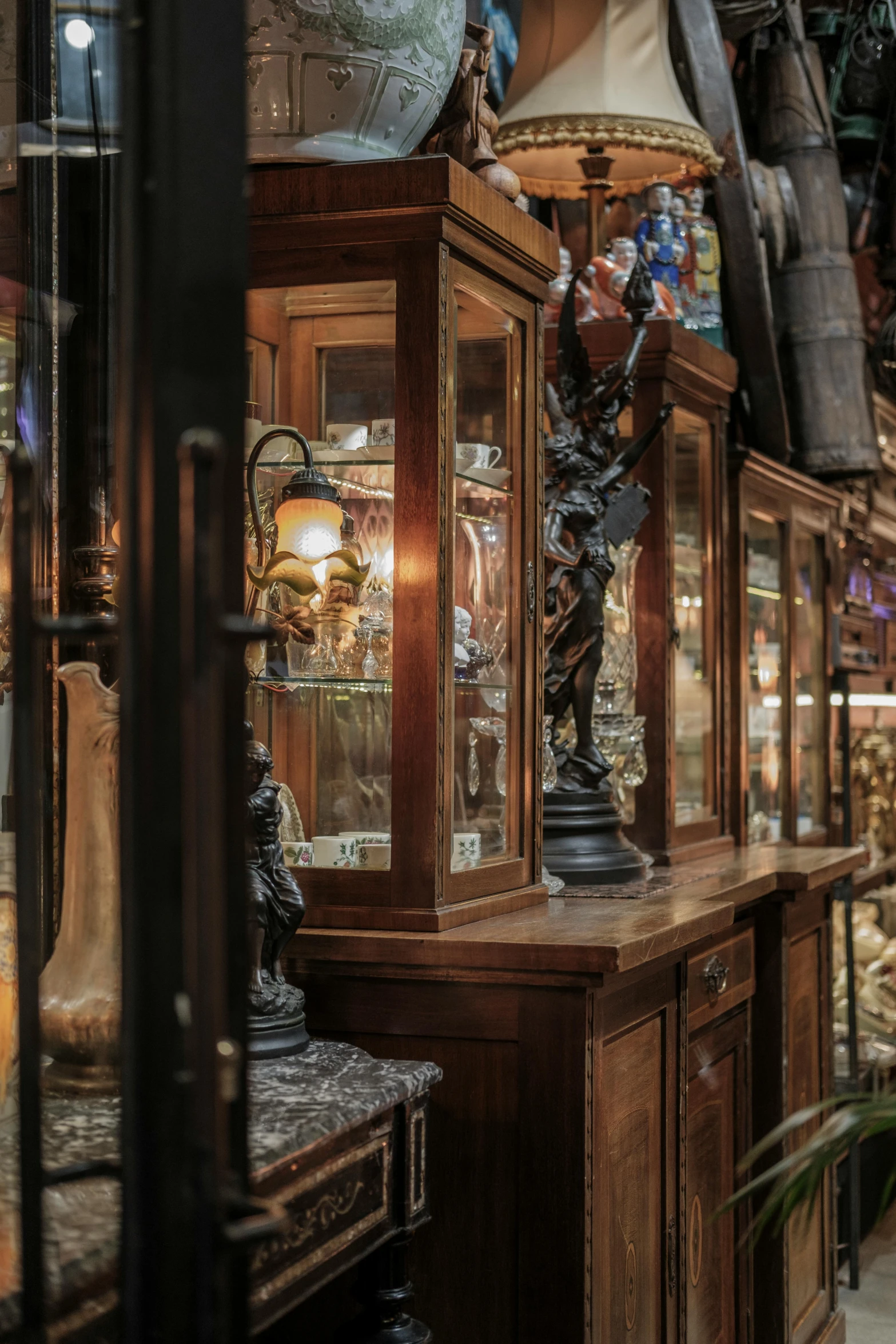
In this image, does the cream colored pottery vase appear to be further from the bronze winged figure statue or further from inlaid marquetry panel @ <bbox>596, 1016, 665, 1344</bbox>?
the bronze winged figure statue

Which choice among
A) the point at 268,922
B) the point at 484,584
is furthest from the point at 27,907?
the point at 484,584

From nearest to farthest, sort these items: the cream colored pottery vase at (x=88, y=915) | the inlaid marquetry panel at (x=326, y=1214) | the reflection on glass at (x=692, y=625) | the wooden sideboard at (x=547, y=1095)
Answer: the inlaid marquetry panel at (x=326, y=1214) → the cream colored pottery vase at (x=88, y=915) → the wooden sideboard at (x=547, y=1095) → the reflection on glass at (x=692, y=625)

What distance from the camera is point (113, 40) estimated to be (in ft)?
5.66

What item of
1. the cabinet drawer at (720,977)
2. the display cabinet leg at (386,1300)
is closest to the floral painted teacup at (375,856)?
the display cabinet leg at (386,1300)

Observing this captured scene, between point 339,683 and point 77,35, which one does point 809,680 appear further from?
point 77,35

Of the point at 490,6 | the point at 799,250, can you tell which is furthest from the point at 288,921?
the point at 799,250

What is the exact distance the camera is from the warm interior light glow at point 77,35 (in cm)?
175

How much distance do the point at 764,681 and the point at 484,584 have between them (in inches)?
76.7

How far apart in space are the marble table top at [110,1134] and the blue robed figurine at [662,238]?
89.9 inches

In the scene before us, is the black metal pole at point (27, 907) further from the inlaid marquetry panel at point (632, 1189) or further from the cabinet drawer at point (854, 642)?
the cabinet drawer at point (854, 642)

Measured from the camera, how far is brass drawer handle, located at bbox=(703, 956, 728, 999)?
262 centimetres

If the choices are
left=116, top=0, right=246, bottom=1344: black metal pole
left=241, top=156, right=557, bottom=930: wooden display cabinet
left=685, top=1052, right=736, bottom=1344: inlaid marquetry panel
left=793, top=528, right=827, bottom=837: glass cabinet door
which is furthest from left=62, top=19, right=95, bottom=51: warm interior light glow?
left=793, top=528, right=827, bottom=837: glass cabinet door

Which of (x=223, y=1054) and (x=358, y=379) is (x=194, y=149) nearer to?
(x=223, y=1054)

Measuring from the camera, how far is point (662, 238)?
3613 mm
